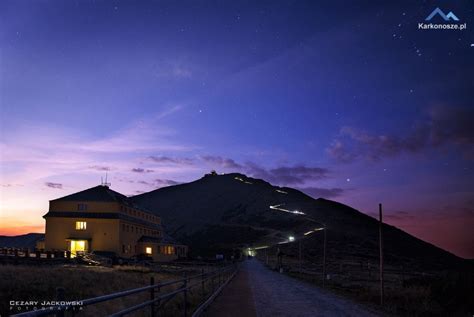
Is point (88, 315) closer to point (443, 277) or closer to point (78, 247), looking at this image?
point (443, 277)

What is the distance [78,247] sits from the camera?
205ft

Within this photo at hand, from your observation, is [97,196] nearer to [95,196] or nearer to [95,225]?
[95,196]

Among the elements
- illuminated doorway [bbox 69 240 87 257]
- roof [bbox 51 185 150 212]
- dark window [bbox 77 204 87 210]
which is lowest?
illuminated doorway [bbox 69 240 87 257]

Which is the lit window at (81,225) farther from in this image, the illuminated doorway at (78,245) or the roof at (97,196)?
the roof at (97,196)

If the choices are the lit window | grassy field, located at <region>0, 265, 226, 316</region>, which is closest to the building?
the lit window

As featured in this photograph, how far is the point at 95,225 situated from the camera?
208 feet

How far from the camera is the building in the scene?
62.8 m

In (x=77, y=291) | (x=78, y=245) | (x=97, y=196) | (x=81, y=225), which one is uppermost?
(x=97, y=196)

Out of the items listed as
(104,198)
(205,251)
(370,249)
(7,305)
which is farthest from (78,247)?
(370,249)

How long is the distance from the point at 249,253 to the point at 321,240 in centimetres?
2690

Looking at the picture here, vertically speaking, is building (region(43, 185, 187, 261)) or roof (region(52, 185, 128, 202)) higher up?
roof (region(52, 185, 128, 202))

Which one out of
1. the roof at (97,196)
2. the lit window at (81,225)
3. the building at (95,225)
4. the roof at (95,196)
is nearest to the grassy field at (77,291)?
the building at (95,225)

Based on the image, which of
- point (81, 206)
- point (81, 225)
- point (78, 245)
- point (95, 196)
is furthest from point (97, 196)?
point (78, 245)

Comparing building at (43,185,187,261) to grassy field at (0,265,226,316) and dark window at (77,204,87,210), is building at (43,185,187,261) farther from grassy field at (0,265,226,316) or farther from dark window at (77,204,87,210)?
grassy field at (0,265,226,316)
